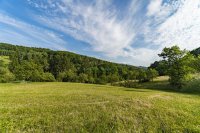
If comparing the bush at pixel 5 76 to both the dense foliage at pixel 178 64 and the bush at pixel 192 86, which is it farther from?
the bush at pixel 192 86

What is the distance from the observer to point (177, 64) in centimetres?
4650

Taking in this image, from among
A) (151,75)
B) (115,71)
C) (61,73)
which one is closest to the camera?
(151,75)

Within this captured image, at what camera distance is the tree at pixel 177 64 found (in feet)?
147


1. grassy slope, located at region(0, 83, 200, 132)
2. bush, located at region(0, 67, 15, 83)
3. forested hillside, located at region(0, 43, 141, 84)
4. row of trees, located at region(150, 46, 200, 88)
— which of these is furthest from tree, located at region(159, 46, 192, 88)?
bush, located at region(0, 67, 15, 83)

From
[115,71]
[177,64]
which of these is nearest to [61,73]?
[115,71]

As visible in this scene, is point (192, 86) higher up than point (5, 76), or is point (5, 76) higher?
point (5, 76)

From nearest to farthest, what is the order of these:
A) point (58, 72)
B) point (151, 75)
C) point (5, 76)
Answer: point (5, 76)
point (151, 75)
point (58, 72)

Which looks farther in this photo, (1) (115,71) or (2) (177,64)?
(1) (115,71)

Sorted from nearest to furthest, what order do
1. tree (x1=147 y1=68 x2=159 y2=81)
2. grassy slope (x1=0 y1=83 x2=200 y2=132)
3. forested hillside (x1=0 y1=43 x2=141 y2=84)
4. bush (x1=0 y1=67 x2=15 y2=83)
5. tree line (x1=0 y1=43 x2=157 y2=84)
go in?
grassy slope (x1=0 y1=83 x2=200 y2=132), bush (x1=0 y1=67 x2=15 y2=83), tree line (x1=0 y1=43 x2=157 y2=84), forested hillside (x1=0 y1=43 x2=141 y2=84), tree (x1=147 y1=68 x2=159 y2=81)

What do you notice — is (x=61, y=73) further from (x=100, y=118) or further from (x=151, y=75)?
(x=100, y=118)

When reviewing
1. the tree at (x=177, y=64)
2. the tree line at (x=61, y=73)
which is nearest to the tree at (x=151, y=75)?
the tree line at (x=61, y=73)

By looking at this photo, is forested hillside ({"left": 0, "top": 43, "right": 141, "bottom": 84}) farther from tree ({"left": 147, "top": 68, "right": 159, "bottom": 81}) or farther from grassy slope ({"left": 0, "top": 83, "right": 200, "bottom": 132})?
grassy slope ({"left": 0, "top": 83, "right": 200, "bottom": 132})

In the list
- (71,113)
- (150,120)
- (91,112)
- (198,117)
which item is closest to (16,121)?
(71,113)

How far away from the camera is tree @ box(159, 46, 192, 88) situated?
44875mm
